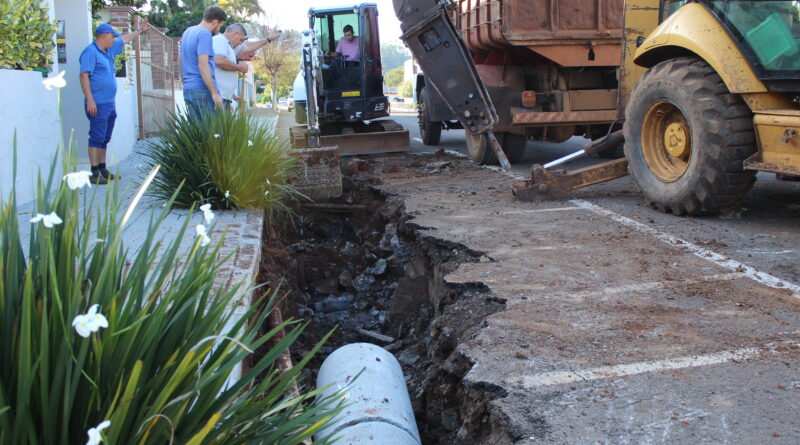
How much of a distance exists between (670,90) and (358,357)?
3.98m

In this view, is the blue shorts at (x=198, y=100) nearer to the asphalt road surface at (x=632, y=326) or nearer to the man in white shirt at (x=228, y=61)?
the man in white shirt at (x=228, y=61)

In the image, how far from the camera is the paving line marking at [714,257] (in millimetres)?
4266

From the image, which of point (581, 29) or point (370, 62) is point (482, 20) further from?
point (370, 62)

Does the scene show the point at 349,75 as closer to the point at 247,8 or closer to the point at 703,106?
the point at 703,106

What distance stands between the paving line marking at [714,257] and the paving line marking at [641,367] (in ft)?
3.31

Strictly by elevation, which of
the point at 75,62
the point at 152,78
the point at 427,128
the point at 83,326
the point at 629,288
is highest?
the point at 152,78

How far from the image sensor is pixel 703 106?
19.2 feet

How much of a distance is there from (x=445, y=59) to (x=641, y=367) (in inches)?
266

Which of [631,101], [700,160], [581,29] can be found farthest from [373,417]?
[581,29]

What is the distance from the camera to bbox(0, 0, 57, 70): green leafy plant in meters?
6.21

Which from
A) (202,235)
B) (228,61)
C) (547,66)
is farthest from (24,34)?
(547,66)

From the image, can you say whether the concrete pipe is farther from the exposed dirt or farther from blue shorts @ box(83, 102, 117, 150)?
blue shorts @ box(83, 102, 117, 150)

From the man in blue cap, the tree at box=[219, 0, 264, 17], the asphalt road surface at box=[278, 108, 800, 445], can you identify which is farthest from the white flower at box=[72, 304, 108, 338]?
the tree at box=[219, 0, 264, 17]

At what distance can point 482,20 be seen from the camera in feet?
33.7
